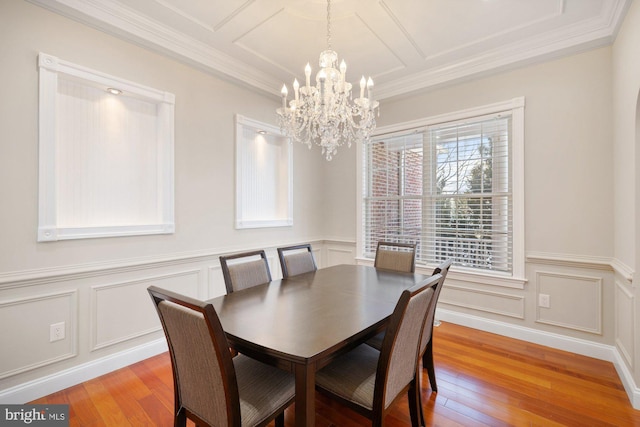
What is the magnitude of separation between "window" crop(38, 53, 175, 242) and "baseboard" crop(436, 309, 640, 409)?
10.6ft

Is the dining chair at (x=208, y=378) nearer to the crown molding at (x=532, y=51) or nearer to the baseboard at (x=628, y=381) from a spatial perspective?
the baseboard at (x=628, y=381)

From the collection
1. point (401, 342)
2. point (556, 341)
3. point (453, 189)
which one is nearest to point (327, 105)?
point (401, 342)

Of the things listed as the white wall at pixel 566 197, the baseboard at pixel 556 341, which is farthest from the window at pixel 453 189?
the baseboard at pixel 556 341

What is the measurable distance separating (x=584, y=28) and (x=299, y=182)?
10.7 ft

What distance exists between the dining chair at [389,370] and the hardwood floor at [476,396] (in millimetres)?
456

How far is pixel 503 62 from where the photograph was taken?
2955 millimetres

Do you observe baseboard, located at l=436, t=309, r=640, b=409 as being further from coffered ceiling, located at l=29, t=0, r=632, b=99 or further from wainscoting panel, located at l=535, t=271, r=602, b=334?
coffered ceiling, located at l=29, t=0, r=632, b=99

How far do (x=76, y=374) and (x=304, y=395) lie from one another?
2113 millimetres

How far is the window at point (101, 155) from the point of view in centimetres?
212

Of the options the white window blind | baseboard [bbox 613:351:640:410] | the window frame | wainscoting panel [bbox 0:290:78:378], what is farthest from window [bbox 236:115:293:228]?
baseboard [bbox 613:351:640:410]

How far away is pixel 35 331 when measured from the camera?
2.06 metres

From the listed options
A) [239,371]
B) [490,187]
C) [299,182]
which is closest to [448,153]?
[490,187]

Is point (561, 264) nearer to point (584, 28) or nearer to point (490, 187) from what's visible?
point (490, 187)

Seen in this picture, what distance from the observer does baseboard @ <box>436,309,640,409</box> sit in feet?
6.95
